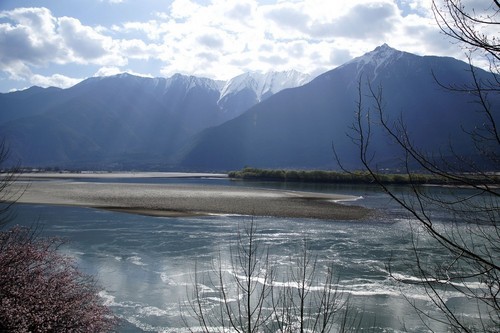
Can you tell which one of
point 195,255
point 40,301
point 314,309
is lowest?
point 314,309

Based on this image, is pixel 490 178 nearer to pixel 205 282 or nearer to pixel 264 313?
pixel 264 313

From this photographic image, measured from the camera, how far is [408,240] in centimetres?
2528

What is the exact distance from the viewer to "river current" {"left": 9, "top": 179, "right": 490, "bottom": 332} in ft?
43.1

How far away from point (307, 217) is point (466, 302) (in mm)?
21992

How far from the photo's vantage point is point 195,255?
A: 2041cm

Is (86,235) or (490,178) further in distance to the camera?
(86,235)

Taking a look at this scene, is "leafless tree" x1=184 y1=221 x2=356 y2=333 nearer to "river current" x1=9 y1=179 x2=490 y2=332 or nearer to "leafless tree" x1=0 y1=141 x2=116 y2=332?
"river current" x1=9 y1=179 x2=490 y2=332

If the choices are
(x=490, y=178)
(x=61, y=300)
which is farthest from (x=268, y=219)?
(x=490, y=178)

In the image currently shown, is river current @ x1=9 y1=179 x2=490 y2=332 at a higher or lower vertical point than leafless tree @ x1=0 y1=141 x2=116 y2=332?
lower

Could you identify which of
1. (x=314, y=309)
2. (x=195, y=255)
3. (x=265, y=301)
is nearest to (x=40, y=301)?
(x=265, y=301)

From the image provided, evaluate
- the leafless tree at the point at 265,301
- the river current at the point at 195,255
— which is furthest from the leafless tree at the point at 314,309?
the river current at the point at 195,255

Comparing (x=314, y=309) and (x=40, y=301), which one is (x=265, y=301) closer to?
(x=314, y=309)

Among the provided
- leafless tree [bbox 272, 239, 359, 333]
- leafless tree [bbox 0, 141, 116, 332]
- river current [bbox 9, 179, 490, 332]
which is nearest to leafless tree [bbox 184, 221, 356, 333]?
leafless tree [bbox 272, 239, 359, 333]

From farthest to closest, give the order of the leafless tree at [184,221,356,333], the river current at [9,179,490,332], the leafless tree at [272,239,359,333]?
the river current at [9,179,490,332], the leafless tree at [184,221,356,333], the leafless tree at [272,239,359,333]
